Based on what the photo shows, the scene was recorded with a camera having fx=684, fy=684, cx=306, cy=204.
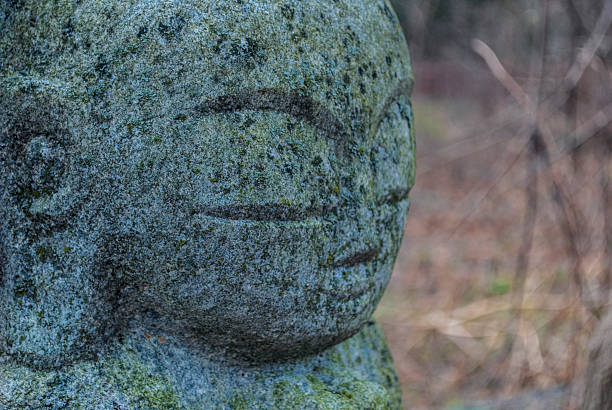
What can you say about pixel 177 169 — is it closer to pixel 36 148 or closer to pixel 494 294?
pixel 36 148

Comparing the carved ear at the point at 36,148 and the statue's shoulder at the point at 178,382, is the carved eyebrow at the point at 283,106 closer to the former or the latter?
the carved ear at the point at 36,148

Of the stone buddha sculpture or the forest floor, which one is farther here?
the forest floor

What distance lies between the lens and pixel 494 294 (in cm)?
411

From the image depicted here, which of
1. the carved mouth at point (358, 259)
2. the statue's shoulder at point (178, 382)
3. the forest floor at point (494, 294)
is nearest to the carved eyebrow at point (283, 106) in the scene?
the carved mouth at point (358, 259)

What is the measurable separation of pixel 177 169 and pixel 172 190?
0.12 feet

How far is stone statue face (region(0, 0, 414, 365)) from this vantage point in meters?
1.14

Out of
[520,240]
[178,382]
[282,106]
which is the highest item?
[282,106]

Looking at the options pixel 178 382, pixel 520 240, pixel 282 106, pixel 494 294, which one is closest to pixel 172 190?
pixel 282 106

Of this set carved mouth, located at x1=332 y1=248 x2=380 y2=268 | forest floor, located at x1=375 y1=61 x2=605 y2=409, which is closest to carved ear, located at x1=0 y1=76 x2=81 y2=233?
carved mouth, located at x1=332 y1=248 x2=380 y2=268

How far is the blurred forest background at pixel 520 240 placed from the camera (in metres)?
2.93

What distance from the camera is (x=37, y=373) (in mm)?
1181

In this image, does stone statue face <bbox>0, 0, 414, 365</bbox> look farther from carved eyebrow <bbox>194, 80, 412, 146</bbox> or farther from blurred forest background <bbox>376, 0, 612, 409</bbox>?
blurred forest background <bbox>376, 0, 612, 409</bbox>

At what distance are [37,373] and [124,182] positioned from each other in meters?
0.37

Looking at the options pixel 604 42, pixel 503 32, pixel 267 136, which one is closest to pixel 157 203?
pixel 267 136
